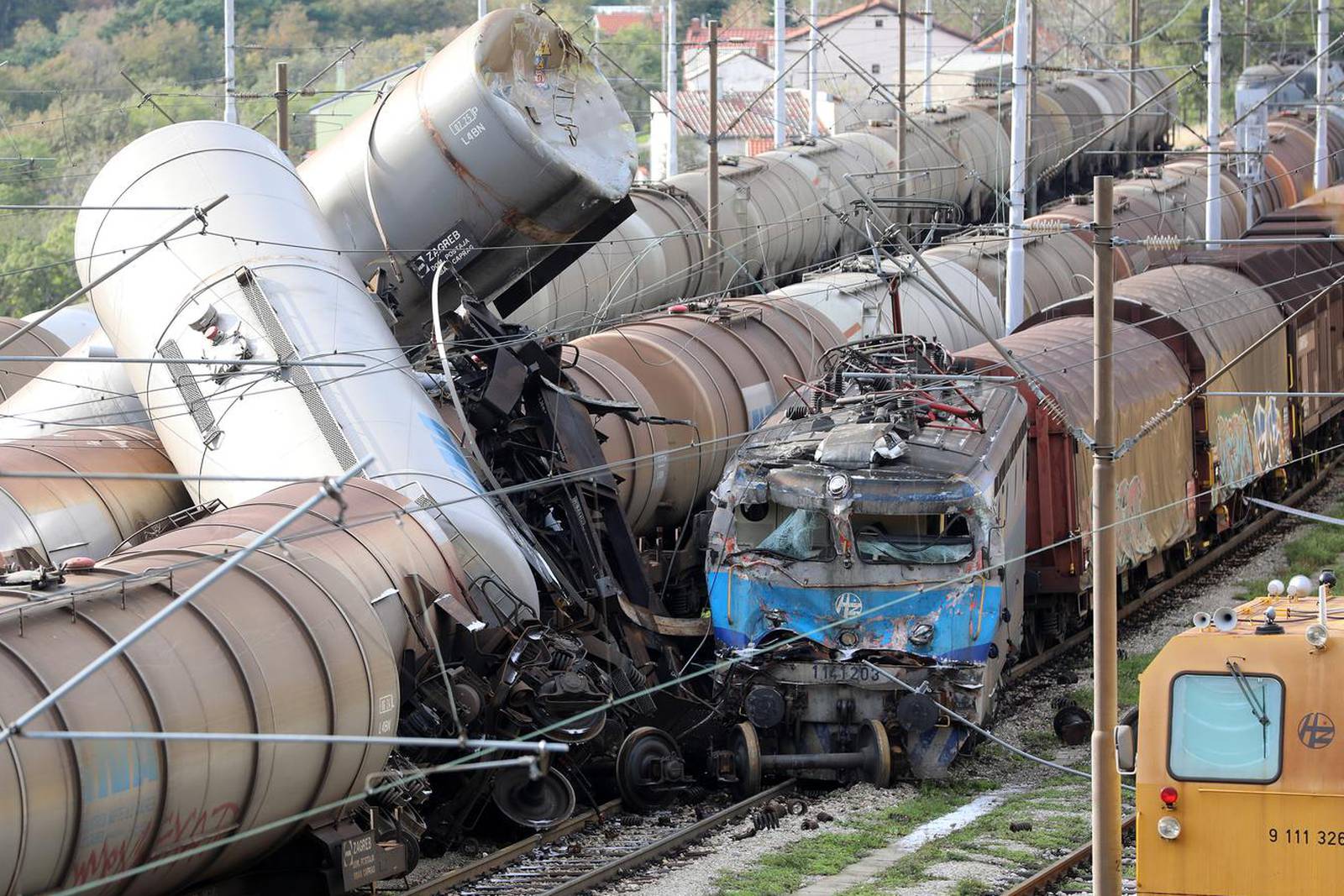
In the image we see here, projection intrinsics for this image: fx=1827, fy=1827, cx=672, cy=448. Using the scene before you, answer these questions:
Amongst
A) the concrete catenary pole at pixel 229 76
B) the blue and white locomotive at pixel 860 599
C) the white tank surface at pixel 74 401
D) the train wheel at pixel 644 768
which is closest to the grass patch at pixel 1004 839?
the blue and white locomotive at pixel 860 599

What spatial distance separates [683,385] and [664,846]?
7.92 meters

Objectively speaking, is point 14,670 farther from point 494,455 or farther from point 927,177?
point 927,177

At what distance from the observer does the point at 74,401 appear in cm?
2050

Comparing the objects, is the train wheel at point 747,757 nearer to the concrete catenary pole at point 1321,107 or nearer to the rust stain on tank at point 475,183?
the rust stain on tank at point 475,183

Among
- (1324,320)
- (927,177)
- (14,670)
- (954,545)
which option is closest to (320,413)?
(954,545)

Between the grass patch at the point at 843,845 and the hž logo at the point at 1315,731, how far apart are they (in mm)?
4171

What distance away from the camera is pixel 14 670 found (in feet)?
31.9

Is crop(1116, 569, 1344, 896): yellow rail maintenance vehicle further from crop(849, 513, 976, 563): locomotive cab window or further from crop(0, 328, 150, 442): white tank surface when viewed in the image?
crop(0, 328, 150, 442): white tank surface

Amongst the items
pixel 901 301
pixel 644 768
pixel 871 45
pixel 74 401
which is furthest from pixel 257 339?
pixel 871 45

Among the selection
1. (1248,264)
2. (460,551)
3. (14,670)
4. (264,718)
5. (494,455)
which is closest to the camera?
(14,670)

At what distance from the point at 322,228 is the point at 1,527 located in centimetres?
473

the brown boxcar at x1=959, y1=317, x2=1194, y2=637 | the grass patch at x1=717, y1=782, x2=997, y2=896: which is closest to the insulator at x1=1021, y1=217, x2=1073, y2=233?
the brown boxcar at x1=959, y1=317, x2=1194, y2=637

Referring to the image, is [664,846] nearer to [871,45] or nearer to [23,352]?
[23,352]

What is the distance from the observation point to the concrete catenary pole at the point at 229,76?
31.8 meters
